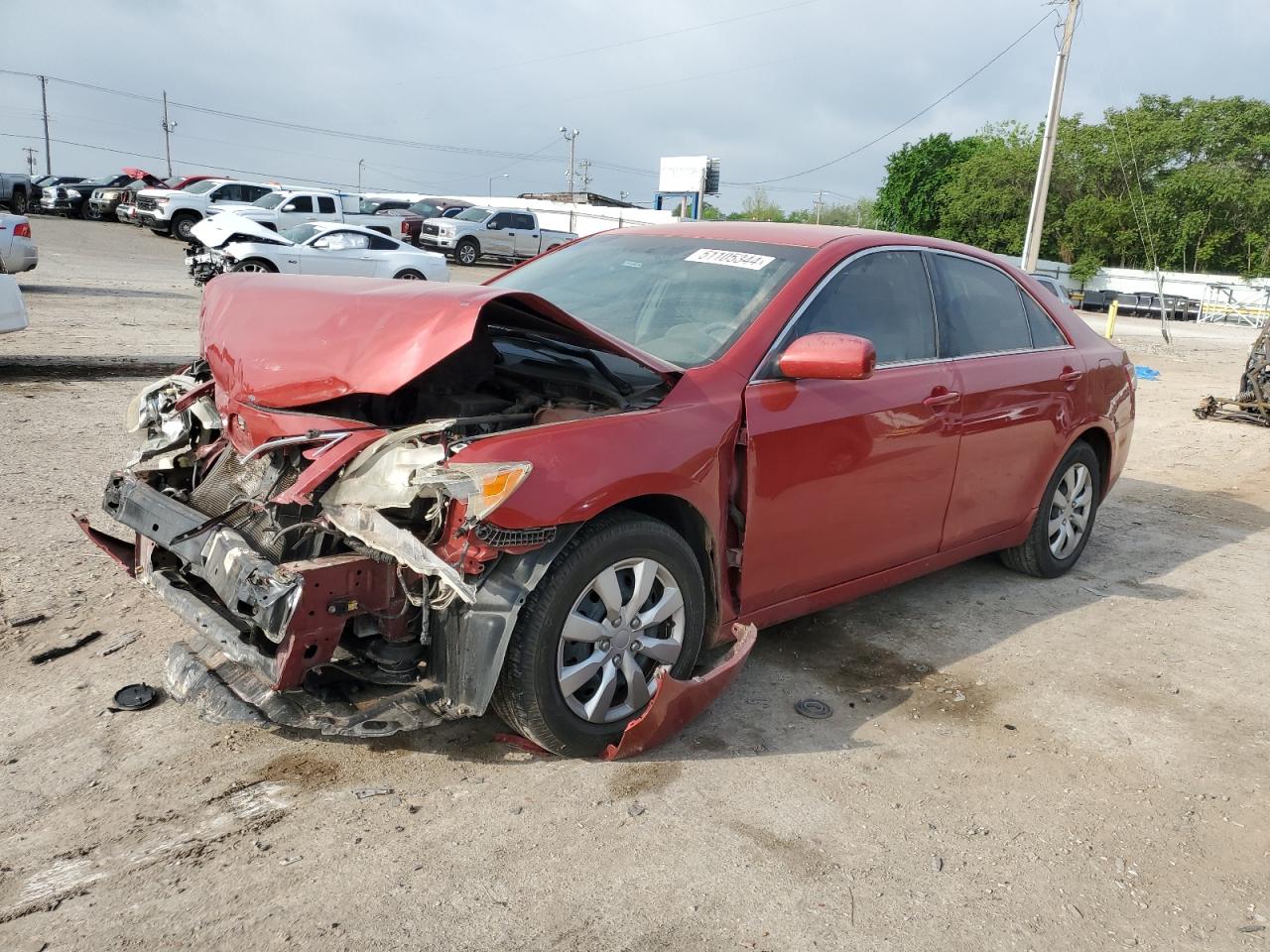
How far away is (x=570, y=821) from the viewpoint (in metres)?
2.96

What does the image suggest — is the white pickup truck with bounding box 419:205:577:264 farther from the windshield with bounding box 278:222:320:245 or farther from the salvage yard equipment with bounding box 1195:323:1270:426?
the salvage yard equipment with bounding box 1195:323:1270:426

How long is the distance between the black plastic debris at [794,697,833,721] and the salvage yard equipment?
10.0m

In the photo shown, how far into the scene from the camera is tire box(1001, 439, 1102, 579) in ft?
17.5

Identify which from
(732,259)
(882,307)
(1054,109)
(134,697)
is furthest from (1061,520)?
(1054,109)

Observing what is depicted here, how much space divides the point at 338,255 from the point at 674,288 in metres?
16.1

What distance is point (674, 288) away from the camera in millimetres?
4078

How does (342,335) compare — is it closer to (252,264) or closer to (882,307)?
(882,307)

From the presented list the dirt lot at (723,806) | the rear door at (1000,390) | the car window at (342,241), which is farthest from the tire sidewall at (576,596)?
the car window at (342,241)

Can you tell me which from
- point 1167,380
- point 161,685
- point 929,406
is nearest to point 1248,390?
point 1167,380

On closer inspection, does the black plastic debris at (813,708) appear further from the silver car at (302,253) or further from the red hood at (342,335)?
the silver car at (302,253)

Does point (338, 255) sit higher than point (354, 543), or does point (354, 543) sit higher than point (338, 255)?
point (338, 255)

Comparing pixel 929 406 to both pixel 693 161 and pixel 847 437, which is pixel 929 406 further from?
pixel 693 161

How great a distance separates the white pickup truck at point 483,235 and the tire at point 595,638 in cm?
2811

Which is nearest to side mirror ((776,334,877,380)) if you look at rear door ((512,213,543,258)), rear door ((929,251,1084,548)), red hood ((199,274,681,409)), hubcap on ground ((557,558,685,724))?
red hood ((199,274,681,409))
